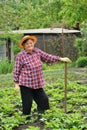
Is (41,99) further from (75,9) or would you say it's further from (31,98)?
(75,9)

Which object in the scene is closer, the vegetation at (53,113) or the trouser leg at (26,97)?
the vegetation at (53,113)

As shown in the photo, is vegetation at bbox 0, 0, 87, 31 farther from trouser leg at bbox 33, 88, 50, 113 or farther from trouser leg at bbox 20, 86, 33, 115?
trouser leg at bbox 20, 86, 33, 115

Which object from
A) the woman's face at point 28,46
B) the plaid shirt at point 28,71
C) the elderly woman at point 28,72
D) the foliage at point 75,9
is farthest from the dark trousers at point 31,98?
the foliage at point 75,9

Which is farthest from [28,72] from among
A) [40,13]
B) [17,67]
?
[40,13]

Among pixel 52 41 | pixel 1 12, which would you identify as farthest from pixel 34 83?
pixel 52 41

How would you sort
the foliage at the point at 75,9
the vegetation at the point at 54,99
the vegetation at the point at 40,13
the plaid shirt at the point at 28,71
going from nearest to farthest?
the vegetation at the point at 54,99, the plaid shirt at the point at 28,71, the foliage at the point at 75,9, the vegetation at the point at 40,13

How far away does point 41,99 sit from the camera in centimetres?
730

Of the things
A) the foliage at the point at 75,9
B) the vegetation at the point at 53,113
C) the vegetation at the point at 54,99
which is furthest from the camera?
the foliage at the point at 75,9

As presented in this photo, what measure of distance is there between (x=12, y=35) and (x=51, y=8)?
1211 centimetres

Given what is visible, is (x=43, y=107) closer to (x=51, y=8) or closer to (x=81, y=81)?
(x=81, y=81)

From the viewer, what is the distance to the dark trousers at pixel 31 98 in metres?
7.20

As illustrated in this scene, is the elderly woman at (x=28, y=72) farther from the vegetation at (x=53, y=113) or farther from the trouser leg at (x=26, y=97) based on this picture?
the vegetation at (x=53, y=113)

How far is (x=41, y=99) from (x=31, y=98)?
0.19 m

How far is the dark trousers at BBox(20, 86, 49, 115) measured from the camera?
7199mm
